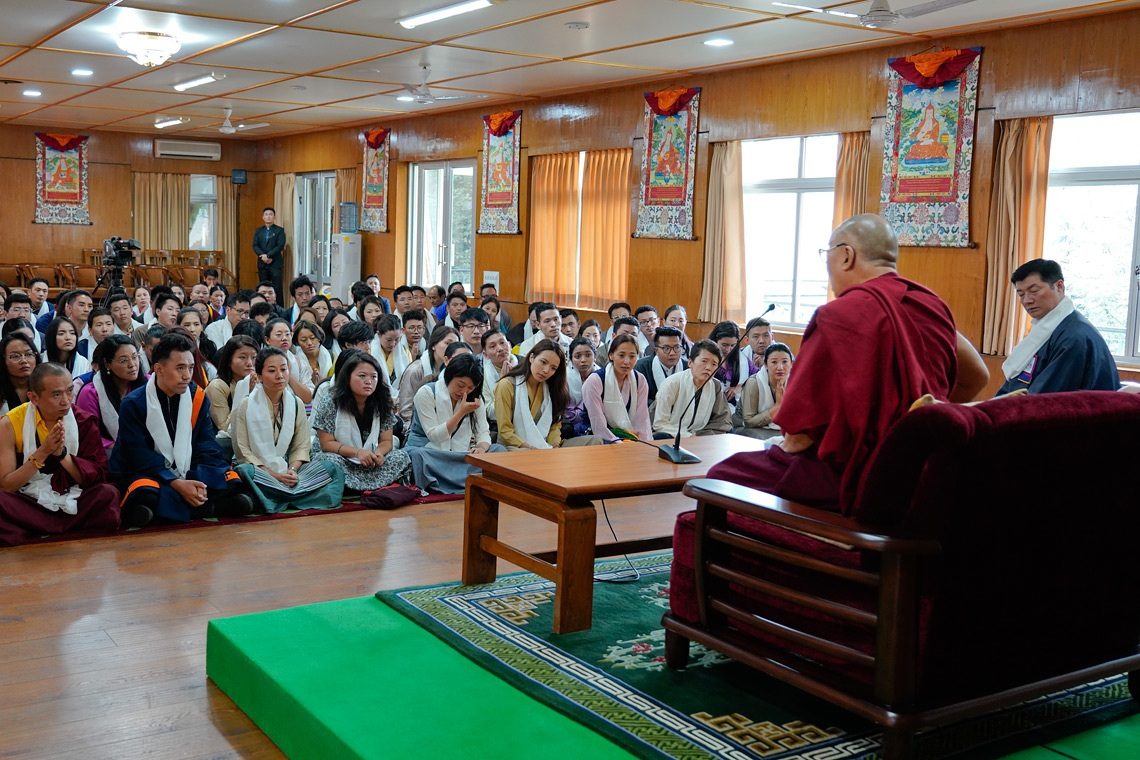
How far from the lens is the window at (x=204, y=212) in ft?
53.0

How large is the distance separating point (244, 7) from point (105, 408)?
3.01m

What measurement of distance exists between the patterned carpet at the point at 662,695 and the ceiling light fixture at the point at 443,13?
4.19 meters

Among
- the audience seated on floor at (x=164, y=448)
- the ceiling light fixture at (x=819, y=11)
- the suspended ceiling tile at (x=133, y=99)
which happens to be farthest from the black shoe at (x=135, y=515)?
the suspended ceiling tile at (x=133, y=99)

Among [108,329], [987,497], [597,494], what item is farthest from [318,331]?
[987,497]

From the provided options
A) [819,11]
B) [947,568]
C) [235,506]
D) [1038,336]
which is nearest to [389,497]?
[235,506]

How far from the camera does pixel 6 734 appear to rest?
2.70m

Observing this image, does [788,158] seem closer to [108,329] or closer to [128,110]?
[108,329]

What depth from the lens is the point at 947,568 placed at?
2.27 meters

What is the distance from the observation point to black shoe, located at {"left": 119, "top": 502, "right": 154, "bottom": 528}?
4.67 m

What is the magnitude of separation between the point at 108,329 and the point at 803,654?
17.0ft

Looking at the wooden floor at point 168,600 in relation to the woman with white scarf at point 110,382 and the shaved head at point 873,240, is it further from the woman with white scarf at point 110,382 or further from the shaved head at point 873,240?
the shaved head at point 873,240

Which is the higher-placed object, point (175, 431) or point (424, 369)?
point (424, 369)

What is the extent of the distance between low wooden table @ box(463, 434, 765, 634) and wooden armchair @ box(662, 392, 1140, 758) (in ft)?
1.61

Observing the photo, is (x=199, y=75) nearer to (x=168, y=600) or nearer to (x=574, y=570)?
(x=168, y=600)
